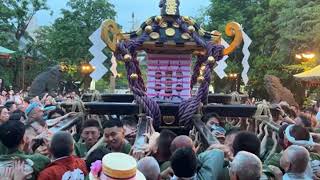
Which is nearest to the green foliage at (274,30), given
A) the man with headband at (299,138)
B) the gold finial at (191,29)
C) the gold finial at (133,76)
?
the gold finial at (191,29)

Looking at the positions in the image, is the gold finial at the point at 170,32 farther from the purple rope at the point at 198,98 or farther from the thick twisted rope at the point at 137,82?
the purple rope at the point at 198,98

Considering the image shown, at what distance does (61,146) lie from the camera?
4.66 m

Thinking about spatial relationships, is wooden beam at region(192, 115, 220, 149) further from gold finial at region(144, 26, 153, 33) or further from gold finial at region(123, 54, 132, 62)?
gold finial at region(144, 26, 153, 33)

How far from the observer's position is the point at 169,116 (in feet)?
30.1

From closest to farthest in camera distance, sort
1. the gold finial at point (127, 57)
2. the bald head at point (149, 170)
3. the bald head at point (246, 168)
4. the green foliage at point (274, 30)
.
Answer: the bald head at point (246, 168)
the bald head at point (149, 170)
the gold finial at point (127, 57)
the green foliage at point (274, 30)

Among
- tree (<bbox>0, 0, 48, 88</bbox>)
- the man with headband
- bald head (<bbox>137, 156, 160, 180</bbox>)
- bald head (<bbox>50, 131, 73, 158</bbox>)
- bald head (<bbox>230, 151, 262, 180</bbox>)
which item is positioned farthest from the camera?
tree (<bbox>0, 0, 48, 88</bbox>)

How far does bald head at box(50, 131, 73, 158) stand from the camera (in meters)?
4.66

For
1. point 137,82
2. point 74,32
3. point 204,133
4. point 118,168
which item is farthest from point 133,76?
point 74,32

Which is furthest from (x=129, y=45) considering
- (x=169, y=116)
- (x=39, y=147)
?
(x=39, y=147)

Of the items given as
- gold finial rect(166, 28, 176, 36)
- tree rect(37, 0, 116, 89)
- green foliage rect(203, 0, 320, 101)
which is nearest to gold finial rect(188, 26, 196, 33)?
gold finial rect(166, 28, 176, 36)

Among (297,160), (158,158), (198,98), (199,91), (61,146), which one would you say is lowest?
(158,158)

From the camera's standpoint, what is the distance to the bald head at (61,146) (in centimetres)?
466

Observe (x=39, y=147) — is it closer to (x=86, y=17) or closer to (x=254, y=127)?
(x=254, y=127)

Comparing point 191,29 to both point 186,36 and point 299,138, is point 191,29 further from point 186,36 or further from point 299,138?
point 299,138
